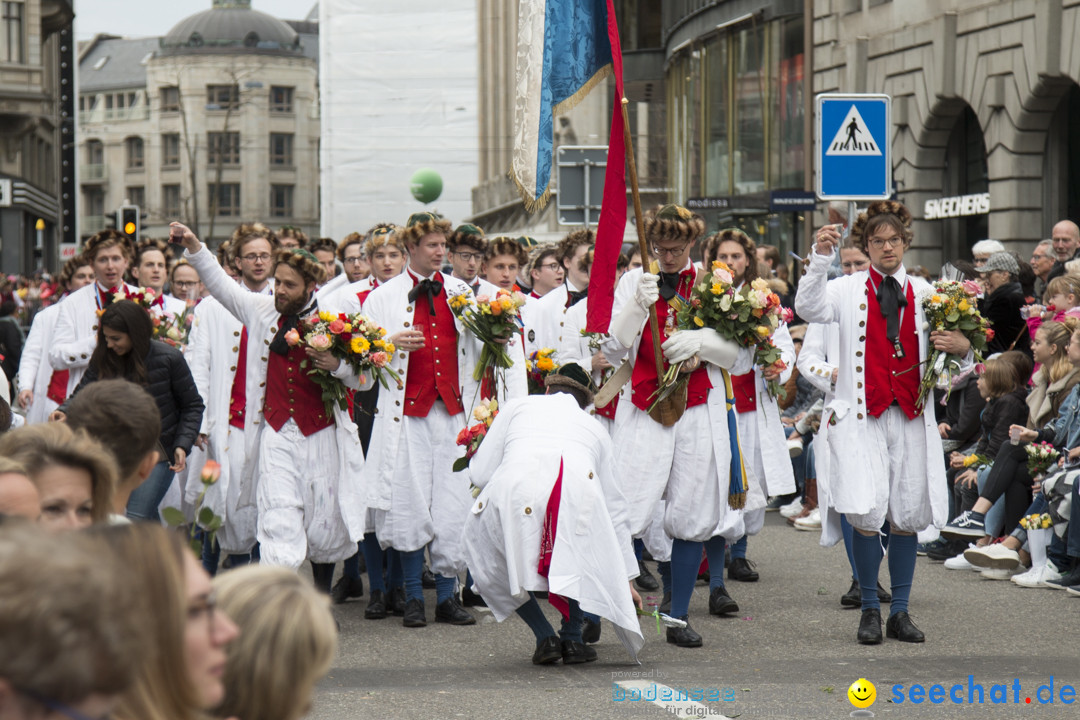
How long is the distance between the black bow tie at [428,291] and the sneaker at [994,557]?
3.98 m

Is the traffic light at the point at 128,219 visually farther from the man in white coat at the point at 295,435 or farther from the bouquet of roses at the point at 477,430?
the bouquet of roses at the point at 477,430

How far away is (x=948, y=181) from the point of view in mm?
22516

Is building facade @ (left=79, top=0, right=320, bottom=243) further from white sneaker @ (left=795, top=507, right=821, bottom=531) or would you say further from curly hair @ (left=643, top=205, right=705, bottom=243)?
curly hair @ (left=643, top=205, right=705, bottom=243)

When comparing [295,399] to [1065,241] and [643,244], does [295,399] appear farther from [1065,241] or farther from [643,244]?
[1065,241]

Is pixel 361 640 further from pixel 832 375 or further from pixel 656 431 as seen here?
pixel 832 375

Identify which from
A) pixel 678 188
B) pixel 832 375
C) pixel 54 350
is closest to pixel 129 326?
pixel 54 350

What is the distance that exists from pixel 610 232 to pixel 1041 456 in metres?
3.52

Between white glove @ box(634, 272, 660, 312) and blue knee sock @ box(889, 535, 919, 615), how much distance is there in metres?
1.78

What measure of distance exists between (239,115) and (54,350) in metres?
95.3

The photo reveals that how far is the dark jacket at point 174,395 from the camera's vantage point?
26.8 ft

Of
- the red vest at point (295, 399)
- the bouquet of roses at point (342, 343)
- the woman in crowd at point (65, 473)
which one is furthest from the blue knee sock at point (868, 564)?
the woman in crowd at point (65, 473)

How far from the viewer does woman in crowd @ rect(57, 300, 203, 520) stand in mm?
7980

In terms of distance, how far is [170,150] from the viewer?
10306cm

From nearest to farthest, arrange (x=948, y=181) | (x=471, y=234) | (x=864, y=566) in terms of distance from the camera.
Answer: (x=864, y=566), (x=471, y=234), (x=948, y=181)
